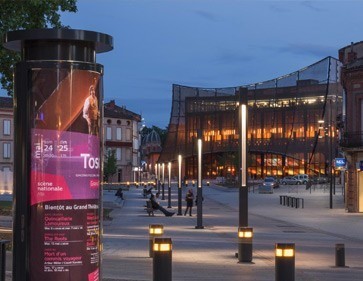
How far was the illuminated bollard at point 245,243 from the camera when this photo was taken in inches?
842

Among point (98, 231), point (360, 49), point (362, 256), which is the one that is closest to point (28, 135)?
point (98, 231)

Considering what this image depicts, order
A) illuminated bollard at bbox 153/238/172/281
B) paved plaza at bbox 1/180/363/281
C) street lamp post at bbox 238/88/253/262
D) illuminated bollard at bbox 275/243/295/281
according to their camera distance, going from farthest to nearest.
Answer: street lamp post at bbox 238/88/253/262 → paved plaza at bbox 1/180/363/281 → illuminated bollard at bbox 275/243/295/281 → illuminated bollard at bbox 153/238/172/281

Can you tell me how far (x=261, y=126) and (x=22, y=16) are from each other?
125 m

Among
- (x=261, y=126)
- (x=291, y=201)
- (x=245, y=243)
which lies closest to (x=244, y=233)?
(x=245, y=243)

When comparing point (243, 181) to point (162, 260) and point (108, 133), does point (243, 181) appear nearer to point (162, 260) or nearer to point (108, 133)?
point (162, 260)

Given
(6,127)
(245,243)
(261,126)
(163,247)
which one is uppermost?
(261,126)

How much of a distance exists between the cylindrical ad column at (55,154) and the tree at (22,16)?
1382cm

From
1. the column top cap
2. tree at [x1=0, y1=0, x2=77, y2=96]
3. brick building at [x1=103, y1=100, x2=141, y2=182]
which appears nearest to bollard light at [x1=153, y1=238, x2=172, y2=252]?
the column top cap

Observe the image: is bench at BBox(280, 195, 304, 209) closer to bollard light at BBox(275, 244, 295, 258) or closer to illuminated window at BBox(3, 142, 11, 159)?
bollard light at BBox(275, 244, 295, 258)

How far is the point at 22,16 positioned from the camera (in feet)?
80.5

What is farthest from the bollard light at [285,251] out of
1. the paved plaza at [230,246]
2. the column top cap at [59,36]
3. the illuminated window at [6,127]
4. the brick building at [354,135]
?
the illuminated window at [6,127]

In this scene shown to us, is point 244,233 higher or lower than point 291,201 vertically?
higher

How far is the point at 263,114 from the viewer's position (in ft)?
483

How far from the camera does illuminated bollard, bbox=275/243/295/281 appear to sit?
15000mm
